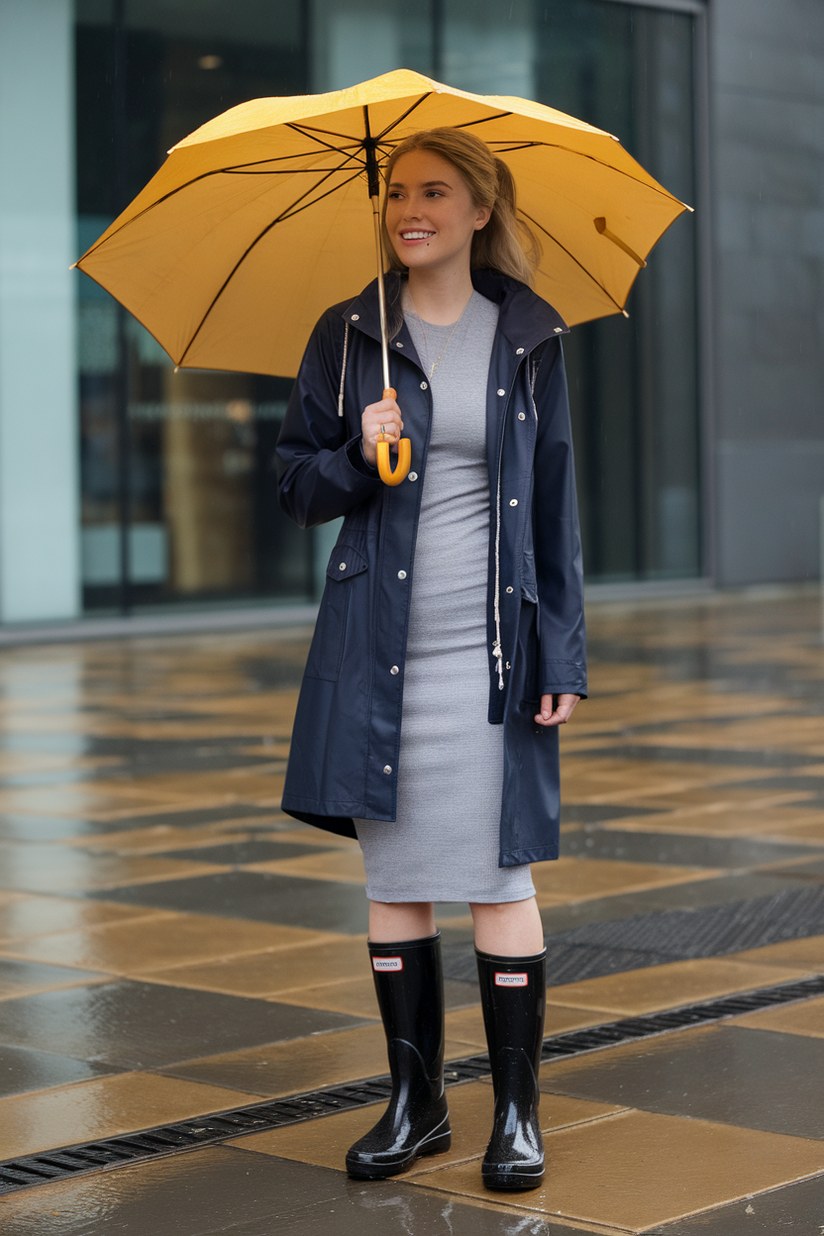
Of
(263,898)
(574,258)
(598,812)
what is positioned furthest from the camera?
(598,812)

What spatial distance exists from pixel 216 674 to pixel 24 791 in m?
5.70

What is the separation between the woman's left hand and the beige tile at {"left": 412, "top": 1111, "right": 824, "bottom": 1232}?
0.83m

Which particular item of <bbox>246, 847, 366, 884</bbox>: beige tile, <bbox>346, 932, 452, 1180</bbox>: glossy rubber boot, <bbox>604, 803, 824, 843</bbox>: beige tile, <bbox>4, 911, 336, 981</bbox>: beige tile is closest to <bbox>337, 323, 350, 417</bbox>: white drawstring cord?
<bbox>346, 932, 452, 1180</bbox>: glossy rubber boot

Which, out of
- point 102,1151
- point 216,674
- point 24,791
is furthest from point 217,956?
point 216,674

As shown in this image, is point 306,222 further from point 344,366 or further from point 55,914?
point 55,914

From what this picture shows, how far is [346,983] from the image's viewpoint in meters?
5.13

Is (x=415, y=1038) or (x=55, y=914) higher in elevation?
(x=415, y=1038)

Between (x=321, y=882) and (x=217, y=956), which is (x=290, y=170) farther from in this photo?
(x=321, y=882)

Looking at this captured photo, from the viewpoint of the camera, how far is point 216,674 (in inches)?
569

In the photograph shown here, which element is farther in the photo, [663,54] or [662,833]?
[663,54]

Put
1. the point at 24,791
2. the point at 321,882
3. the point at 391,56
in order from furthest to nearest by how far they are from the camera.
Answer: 1. the point at 391,56
2. the point at 24,791
3. the point at 321,882

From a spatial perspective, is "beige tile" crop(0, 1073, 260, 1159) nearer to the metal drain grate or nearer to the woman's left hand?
the metal drain grate

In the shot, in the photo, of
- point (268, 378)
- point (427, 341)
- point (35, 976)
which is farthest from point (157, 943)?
point (268, 378)

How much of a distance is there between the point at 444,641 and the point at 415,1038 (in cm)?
77
